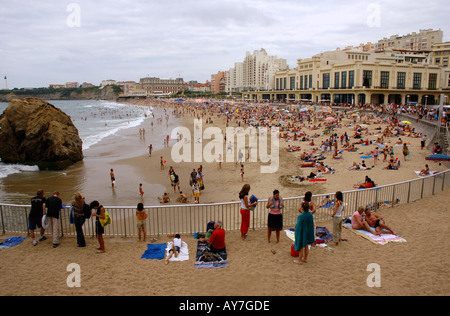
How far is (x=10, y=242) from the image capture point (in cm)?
720

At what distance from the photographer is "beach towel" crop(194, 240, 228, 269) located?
6.12 m

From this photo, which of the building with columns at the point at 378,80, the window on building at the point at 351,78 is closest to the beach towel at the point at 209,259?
the building with columns at the point at 378,80

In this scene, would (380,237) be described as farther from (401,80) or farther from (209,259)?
(401,80)

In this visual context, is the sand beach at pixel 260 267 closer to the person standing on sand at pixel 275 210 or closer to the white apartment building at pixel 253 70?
the person standing on sand at pixel 275 210

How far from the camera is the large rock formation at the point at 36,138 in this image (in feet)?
70.1

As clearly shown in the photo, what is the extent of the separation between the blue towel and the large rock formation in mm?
17162

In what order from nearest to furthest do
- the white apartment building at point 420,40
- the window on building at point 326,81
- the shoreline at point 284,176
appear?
the shoreline at point 284,176, the window on building at point 326,81, the white apartment building at point 420,40

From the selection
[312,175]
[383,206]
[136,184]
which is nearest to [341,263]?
[383,206]

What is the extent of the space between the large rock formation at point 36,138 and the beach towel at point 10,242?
15.1m

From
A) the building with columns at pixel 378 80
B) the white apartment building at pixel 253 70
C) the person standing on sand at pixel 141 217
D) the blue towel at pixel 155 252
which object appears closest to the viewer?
the blue towel at pixel 155 252

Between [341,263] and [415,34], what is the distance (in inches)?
4931

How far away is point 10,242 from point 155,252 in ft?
12.0

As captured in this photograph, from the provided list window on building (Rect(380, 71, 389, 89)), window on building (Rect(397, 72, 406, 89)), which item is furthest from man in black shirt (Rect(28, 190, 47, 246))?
window on building (Rect(397, 72, 406, 89))

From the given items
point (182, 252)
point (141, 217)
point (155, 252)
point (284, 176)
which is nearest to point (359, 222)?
point (182, 252)
